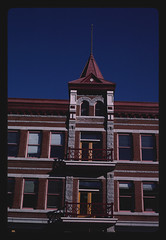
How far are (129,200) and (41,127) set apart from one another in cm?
696

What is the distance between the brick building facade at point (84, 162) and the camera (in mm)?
13227

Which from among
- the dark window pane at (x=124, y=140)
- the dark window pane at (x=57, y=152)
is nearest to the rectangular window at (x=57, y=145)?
the dark window pane at (x=57, y=152)

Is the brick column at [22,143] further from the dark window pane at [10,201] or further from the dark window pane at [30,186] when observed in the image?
the dark window pane at [10,201]

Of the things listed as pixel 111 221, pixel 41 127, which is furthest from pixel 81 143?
pixel 111 221

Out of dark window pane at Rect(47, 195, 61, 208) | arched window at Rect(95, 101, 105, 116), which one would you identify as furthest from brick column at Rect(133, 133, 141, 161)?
dark window pane at Rect(47, 195, 61, 208)

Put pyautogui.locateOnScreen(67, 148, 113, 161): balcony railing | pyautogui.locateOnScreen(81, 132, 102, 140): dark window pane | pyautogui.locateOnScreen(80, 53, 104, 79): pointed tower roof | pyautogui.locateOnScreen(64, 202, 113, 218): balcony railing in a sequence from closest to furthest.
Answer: pyautogui.locateOnScreen(64, 202, 113, 218): balcony railing < pyautogui.locateOnScreen(67, 148, 113, 161): balcony railing < pyautogui.locateOnScreen(81, 132, 102, 140): dark window pane < pyautogui.locateOnScreen(80, 53, 104, 79): pointed tower roof

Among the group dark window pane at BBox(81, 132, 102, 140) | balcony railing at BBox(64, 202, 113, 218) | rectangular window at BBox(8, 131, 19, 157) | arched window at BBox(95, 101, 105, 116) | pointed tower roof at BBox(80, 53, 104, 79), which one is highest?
pointed tower roof at BBox(80, 53, 104, 79)

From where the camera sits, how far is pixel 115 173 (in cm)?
1417

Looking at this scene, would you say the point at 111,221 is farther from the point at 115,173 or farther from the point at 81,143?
Answer: the point at 81,143

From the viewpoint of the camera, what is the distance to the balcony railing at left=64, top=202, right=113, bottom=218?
12.7 metres

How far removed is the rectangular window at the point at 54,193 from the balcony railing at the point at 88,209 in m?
0.76

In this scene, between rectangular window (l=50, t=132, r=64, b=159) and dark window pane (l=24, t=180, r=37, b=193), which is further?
rectangular window (l=50, t=132, r=64, b=159)

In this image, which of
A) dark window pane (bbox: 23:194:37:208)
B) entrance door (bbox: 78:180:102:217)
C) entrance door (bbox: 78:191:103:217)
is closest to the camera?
entrance door (bbox: 78:191:103:217)

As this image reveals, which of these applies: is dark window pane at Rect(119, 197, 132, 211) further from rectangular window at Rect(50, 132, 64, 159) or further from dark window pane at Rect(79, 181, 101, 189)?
rectangular window at Rect(50, 132, 64, 159)
